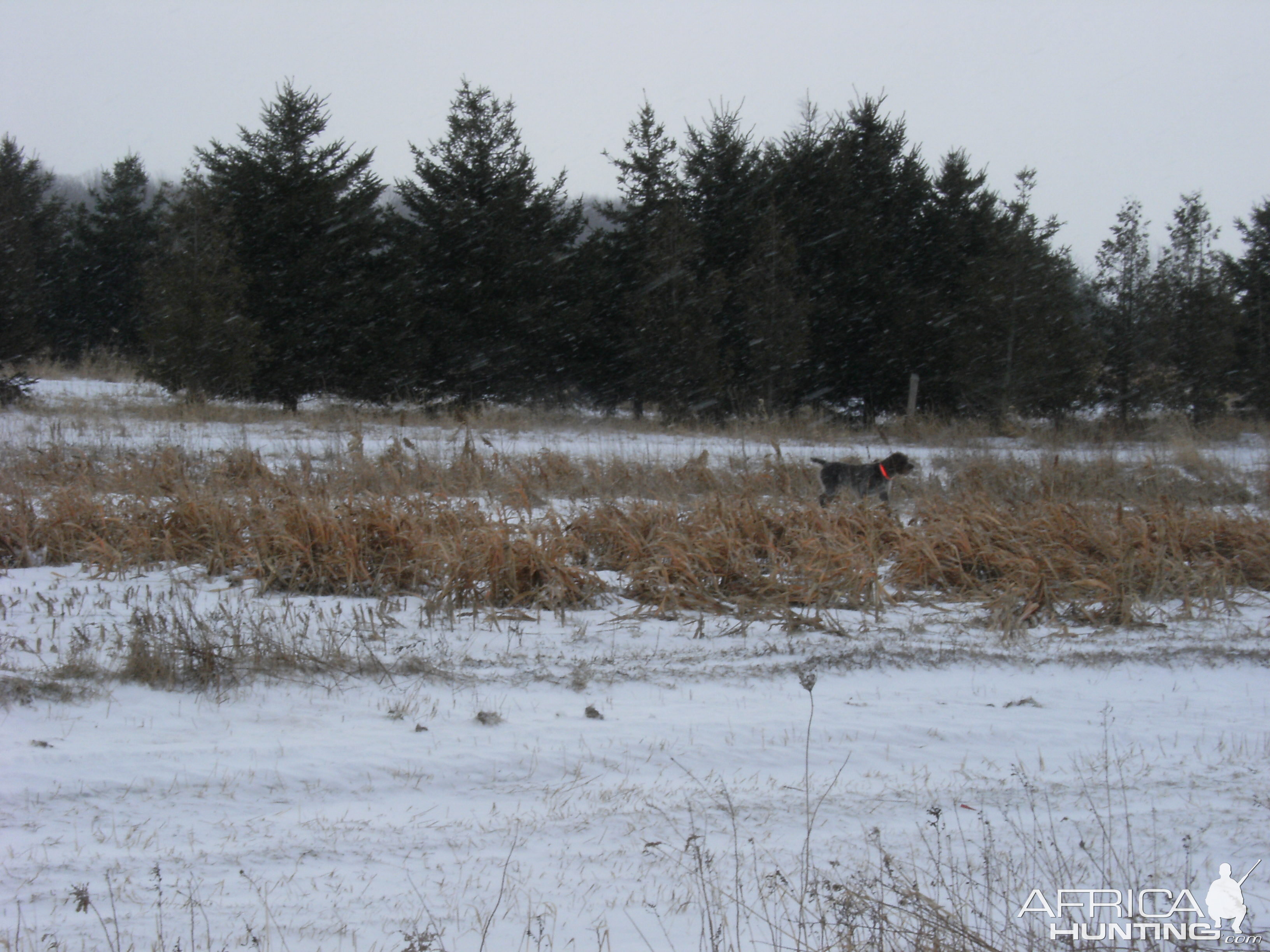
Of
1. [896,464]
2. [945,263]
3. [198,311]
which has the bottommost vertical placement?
[896,464]

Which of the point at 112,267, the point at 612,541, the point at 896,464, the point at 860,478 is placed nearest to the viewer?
the point at 612,541

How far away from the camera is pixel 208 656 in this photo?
470 centimetres

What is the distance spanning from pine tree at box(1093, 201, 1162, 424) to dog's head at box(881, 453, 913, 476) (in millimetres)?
14340

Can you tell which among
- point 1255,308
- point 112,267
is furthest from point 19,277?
point 1255,308

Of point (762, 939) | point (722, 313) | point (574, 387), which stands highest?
point (722, 313)

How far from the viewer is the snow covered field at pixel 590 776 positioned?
2865 millimetres

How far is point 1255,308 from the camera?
23.6m

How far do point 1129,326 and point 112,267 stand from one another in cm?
3338

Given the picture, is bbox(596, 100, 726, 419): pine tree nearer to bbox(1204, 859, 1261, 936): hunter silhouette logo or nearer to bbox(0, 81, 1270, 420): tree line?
bbox(0, 81, 1270, 420): tree line

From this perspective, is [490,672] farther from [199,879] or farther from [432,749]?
[199,879]

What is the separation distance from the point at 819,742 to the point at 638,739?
904 mm

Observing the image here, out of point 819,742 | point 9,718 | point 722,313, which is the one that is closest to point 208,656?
point 9,718

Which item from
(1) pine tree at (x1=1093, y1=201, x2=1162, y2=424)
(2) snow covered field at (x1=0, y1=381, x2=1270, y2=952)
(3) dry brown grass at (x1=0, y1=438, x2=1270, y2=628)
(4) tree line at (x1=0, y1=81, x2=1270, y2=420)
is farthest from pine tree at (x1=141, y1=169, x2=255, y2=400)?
(1) pine tree at (x1=1093, y1=201, x2=1162, y2=424)

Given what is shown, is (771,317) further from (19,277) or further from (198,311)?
(19,277)
